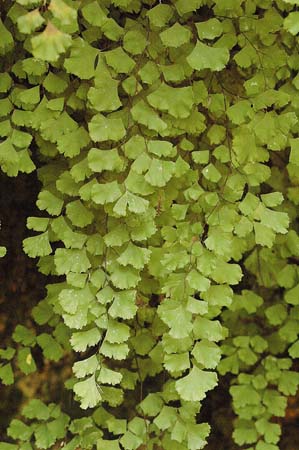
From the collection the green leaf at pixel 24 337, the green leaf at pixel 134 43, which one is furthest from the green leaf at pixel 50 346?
the green leaf at pixel 134 43

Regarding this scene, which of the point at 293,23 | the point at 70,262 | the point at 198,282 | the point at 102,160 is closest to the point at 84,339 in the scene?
the point at 70,262

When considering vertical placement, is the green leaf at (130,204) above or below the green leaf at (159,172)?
below

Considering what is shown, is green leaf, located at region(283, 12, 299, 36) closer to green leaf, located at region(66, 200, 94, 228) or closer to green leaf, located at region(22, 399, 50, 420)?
green leaf, located at region(66, 200, 94, 228)

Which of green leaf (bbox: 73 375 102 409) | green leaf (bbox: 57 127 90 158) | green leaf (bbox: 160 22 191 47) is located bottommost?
green leaf (bbox: 73 375 102 409)

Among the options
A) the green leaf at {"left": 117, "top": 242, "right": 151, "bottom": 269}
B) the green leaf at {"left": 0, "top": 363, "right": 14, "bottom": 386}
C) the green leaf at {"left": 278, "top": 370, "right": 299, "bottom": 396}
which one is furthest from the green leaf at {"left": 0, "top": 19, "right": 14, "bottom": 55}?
the green leaf at {"left": 278, "top": 370, "right": 299, "bottom": 396}

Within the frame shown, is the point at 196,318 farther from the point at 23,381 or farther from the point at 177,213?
the point at 23,381

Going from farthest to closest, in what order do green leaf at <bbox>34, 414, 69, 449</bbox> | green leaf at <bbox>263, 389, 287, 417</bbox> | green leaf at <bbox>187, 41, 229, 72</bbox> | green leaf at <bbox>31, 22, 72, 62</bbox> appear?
green leaf at <bbox>263, 389, 287, 417</bbox>, green leaf at <bbox>34, 414, 69, 449</bbox>, green leaf at <bbox>187, 41, 229, 72</bbox>, green leaf at <bbox>31, 22, 72, 62</bbox>

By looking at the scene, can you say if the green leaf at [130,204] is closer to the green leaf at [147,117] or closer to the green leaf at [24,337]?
the green leaf at [147,117]

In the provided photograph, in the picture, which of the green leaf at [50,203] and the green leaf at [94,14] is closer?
the green leaf at [94,14]

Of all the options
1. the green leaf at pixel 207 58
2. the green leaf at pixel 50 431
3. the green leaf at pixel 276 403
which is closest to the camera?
the green leaf at pixel 207 58
